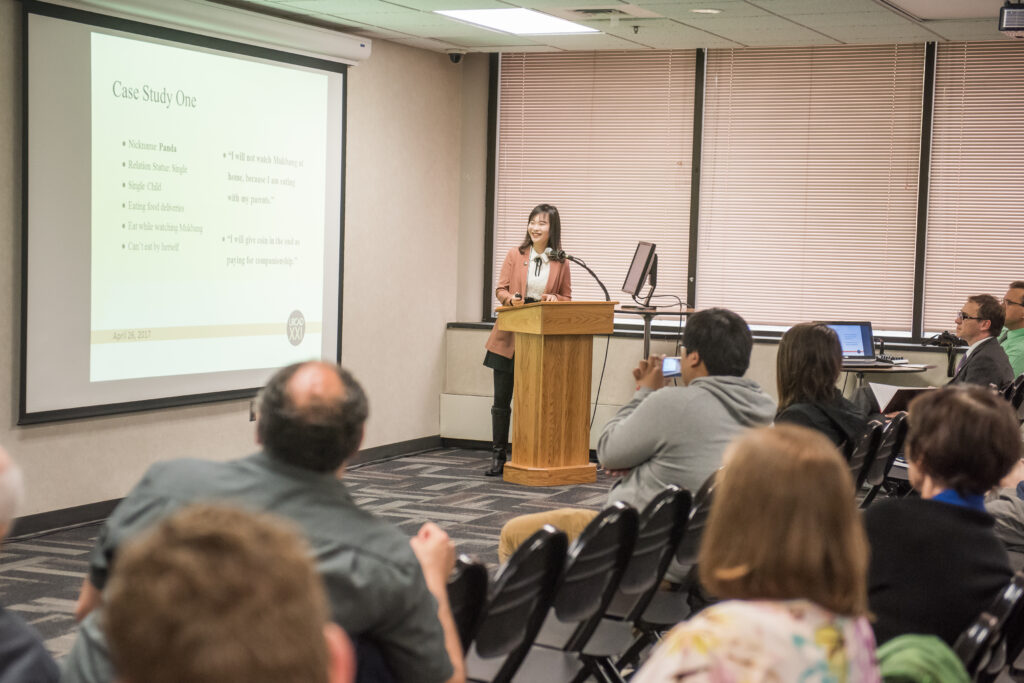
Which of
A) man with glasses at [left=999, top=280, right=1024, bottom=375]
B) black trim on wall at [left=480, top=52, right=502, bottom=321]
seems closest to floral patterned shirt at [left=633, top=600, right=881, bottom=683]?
man with glasses at [left=999, top=280, right=1024, bottom=375]

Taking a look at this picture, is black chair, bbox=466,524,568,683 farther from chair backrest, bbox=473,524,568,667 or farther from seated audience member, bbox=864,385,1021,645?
seated audience member, bbox=864,385,1021,645

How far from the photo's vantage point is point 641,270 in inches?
301

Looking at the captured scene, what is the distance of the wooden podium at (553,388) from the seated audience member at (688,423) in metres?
3.35

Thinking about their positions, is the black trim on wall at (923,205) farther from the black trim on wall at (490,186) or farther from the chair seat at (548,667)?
the chair seat at (548,667)

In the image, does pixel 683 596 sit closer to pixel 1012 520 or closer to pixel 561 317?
pixel 1012 520

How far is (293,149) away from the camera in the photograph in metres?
7.05

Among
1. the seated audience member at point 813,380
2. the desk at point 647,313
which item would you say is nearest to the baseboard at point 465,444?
the desk at point 647,313

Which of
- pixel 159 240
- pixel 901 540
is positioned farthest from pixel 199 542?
pixel 159 240

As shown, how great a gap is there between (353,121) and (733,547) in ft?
21.0

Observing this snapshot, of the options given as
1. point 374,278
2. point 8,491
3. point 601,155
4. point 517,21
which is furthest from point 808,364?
point 601,155

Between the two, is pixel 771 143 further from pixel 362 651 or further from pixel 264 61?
pixel 362 651

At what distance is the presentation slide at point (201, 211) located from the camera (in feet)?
19.0

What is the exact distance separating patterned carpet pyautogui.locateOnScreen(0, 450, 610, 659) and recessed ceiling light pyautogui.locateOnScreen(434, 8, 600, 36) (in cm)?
288

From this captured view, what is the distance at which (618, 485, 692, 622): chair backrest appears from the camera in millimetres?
2840
